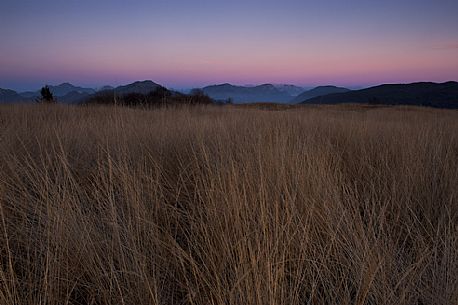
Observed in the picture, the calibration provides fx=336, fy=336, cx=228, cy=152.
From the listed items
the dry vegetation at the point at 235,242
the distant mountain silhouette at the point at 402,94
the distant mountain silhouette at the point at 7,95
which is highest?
the distant mountain silhouette at the point at 402,94

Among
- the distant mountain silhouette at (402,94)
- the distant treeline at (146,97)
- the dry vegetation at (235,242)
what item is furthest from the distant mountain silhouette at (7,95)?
the distant mountain silhouette at (402,94)

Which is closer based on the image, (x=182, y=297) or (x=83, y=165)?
(x=182, y=297)

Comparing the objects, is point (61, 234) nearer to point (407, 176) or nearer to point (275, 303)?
point (275, 303)

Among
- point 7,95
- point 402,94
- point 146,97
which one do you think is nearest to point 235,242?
point 7,95

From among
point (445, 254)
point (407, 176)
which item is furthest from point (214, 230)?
point (407, 176)

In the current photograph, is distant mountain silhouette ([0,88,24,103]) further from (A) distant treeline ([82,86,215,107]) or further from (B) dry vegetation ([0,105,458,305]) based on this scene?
(A) distant treeline ([82,86,215,107])

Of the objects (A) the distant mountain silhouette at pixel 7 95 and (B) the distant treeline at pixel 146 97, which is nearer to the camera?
(A) the distant mountain silhouette at pixel 7 95

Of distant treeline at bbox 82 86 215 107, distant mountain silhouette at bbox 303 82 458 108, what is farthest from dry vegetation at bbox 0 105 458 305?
distant mountain silhouette at bbox 303 82 458 108

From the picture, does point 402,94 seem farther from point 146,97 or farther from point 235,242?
point 235,242

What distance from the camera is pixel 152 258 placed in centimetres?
147

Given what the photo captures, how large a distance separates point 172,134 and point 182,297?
2.67 m

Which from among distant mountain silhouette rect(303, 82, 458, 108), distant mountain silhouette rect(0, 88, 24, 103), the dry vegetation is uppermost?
distant mountain silhouette rect(303, 82, 458, 108)

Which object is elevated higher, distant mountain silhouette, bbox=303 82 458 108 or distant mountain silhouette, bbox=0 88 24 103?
distant mountain silhouette, bbox=303 82 458 108

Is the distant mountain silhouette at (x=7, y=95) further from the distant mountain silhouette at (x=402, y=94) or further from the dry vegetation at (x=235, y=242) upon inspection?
the distant mountain silhouette at (x=402, y=94)
